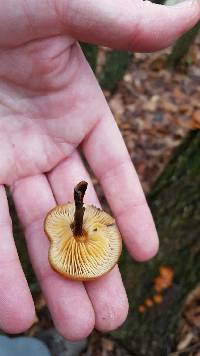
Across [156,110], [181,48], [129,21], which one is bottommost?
[156,110]

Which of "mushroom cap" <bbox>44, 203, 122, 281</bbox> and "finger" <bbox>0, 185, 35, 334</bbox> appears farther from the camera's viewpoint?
"mushroom cap" <bbox>44, 203, 122, 281</bbox>

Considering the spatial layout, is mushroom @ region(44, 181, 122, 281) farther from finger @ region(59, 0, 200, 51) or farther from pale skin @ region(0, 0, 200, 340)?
finger @ region(59, 0, 200, 51)

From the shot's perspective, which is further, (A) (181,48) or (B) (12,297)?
(A) (181,48)

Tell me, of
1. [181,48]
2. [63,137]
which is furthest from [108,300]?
[181,48]

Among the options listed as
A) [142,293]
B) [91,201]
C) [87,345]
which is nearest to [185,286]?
[142,293]

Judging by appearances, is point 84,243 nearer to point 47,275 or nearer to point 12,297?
point 47,275

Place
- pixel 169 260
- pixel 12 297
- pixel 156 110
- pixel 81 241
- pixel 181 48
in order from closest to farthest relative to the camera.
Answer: pixel 12 297 < pixel 81 241 < pixel 169 260 < pixel 156 110 < pixel 181 48

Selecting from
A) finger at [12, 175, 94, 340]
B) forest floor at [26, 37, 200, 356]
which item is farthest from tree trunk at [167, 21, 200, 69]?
finger at [12, 175, 94, 340]
